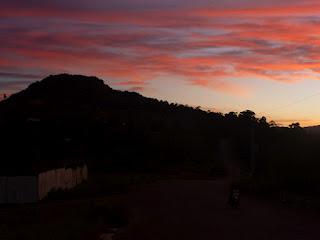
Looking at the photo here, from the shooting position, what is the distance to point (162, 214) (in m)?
31.0

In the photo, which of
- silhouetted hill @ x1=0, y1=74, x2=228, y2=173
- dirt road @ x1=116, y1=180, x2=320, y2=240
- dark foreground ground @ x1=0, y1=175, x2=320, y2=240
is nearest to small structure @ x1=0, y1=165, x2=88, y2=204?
dark foreground ground @ x1=0, y1=175, x2=320, y2=240

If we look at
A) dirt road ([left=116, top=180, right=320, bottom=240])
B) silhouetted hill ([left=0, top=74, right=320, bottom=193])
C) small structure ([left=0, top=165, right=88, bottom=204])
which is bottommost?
dirt road ([left=116, top=180, right=320, bottom=240])

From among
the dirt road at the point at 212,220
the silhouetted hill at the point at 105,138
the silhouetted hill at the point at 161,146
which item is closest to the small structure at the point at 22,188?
the silhouetted hill at the point at 161,146

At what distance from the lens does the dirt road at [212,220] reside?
22766 millimetres

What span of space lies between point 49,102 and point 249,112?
2513 inches

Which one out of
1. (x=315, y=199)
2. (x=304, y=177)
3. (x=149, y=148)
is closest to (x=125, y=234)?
(x=315, y=199)

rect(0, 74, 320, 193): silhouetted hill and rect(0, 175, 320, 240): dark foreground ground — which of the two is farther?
rect(0, 74, 320, 193): silhouetted hill

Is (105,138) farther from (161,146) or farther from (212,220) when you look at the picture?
(212,220)

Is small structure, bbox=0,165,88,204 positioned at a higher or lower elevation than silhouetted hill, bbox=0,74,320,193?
lower

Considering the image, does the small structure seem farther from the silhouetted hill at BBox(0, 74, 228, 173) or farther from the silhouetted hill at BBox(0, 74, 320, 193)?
the silhouetted hill at BBox(0, 74, 228, 173)

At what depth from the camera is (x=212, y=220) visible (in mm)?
27859

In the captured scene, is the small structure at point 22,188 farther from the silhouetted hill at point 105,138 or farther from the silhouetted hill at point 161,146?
the silhouetted hill at point 105,138

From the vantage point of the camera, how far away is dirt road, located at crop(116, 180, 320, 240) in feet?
74.7

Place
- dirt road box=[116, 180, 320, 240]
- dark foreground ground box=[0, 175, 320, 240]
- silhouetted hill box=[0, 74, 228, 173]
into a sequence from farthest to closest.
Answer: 1. silhouetted hill box=[0, 74, 228, 173]
2. dirt road box=[116, 180, 320, 240]
3. dark foreground ground box=[0, 175, 320, 240]
